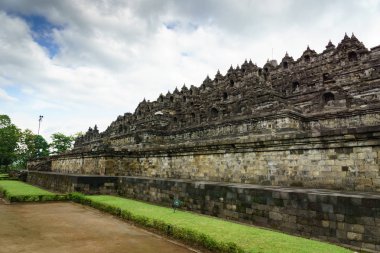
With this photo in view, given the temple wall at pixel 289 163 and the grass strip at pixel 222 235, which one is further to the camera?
the temple wall at pixel 289 163

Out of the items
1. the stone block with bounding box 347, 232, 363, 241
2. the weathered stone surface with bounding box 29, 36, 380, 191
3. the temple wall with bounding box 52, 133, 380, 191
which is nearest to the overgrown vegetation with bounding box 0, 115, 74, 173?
the weathered stone surface with bounding box 29, 36, 380, 191

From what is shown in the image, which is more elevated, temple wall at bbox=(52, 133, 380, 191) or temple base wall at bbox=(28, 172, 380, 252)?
temple wall at bbox=(52, 133, 380, 191)

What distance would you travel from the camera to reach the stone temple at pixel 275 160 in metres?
6.39

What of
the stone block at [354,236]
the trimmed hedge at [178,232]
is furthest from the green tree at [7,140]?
the stone block at [354,236]

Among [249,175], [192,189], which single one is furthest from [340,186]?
[192,189]

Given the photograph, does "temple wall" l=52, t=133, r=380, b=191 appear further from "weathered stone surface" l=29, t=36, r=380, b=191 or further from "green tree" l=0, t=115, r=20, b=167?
"green tree" l=0, t=115, r=20, b=167

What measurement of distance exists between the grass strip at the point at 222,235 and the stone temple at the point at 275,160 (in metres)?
0.83

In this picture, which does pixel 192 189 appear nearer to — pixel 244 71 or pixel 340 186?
pixel 340 186

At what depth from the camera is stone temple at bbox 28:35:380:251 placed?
6387mm

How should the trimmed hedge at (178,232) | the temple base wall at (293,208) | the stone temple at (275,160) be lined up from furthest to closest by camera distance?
the stone temple at (275,160), the temple base wall at (293,208), the trimmed hedge at (178,232)

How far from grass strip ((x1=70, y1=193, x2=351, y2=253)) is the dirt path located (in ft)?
1.09

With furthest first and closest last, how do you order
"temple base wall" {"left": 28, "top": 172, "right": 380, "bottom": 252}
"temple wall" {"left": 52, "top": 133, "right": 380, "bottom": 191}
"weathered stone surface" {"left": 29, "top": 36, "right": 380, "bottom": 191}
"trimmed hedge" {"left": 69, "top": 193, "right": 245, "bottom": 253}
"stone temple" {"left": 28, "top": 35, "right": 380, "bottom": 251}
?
1. "weathered stone surface" {"left": 29, "top": 36, "right": 380, "bottom": 191}
2. "temple wall" {"left": 52, "top": 133, "right": 380, "bottom": 191}
3. "stone temple" {"left": 28, "top": 35, "right": 380, "bottom": 251}
4. "temple base wall" {"left": 28, "top": 172, "right": 380, "bottom": 252}
5. "trimmed hedge" {"left": 69, "top": 193, "right": 245, "bottom": 253}

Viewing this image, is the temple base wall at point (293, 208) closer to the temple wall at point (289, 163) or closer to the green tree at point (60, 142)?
the temple wall at point (289, 163)

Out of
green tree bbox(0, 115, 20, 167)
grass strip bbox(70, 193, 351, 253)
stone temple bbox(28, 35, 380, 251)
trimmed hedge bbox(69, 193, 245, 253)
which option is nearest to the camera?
grass strip bbox(70, 193, 351, 253)
